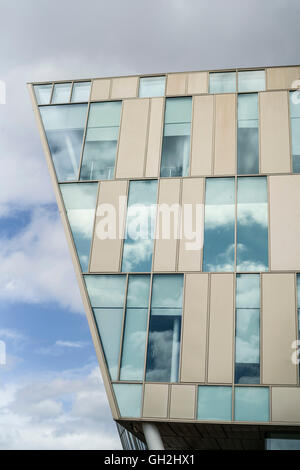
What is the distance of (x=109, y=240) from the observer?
19.3 m

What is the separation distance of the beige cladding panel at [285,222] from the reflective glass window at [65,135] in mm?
7978

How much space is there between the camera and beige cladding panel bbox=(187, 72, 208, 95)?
21531mm

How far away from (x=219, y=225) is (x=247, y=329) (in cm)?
398

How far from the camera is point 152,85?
21984 mm

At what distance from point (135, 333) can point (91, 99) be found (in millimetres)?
10504

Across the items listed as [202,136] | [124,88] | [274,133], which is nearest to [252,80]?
[274,133]

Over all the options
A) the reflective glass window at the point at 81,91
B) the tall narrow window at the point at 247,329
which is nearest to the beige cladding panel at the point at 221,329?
the tall narrow window at the point at 247,329

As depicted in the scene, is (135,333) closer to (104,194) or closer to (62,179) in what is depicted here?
(104,194)

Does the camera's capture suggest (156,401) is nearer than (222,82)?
Yes

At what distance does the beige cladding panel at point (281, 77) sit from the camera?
2097 cm

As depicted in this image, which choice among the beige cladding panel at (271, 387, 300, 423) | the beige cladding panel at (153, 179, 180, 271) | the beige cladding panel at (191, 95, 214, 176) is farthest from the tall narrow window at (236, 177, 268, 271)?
the beige cladding panel at (271, 387, 300, 423)

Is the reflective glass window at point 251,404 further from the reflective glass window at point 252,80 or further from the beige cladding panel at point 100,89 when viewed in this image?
the beige cladding panel at point 100,89

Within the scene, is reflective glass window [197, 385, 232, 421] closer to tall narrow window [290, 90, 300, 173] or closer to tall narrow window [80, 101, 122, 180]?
tall narrow window [290, 90, 300, 173]

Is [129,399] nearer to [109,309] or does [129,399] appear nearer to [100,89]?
[109,309]
